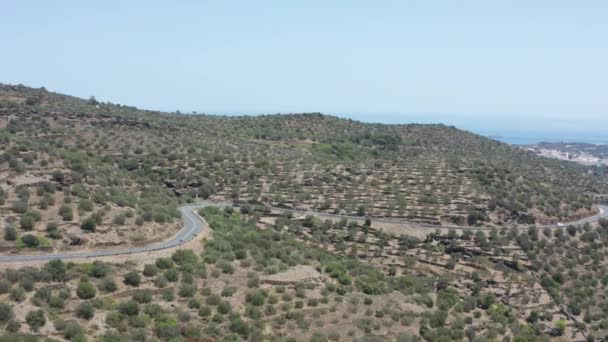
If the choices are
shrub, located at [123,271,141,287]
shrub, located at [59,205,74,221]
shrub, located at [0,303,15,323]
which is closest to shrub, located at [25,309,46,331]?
shrub, located at [0,303,15,323]

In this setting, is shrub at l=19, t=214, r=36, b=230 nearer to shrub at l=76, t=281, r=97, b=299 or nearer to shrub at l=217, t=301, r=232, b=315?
shrub at l=76, t=281, r=97, b=299

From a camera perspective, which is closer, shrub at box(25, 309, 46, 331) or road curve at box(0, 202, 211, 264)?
shrub at box(25, 309, 46, 331)

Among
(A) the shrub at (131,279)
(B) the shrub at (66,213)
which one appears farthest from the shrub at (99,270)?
(B) the shrub at (66,213)

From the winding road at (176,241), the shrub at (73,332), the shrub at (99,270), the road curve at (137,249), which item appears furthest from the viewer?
the winding road at (176,241)

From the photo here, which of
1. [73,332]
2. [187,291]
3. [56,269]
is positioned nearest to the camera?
[73,332]

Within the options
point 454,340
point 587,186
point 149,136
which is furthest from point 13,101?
point 587,186

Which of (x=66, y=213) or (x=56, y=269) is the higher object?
(x=66, y=213)

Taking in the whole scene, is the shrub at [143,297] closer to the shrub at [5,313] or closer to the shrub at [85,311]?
the shrub at [85,311]

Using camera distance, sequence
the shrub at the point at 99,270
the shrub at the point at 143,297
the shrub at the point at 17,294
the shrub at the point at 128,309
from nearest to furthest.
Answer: the shrub at the point at 17,294
the shrub at the point at 128,309
the shrub at the point at 143,297
the shrub at the point at 99,270

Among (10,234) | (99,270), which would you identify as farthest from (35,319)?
(10,234)

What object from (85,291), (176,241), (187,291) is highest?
(85,291)

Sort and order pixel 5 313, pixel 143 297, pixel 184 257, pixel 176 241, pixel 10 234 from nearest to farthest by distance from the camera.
→ pixel 5 313 < pixel 143 297 < pixel 10 234 < pixel 184 257 < pixel 176 241

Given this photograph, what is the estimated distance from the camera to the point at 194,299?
28859 mm

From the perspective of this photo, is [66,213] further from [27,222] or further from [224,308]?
[224,308]
